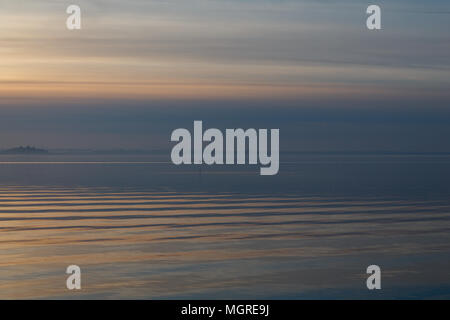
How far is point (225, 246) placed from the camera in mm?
24969

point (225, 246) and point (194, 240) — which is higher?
point (194, 240)

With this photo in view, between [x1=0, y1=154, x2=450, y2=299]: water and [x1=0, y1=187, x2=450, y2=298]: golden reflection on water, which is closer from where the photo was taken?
[x1=0, y1=154, x2=450, y2=299]: water

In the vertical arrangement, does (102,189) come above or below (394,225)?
above

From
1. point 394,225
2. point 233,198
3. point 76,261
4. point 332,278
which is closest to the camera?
point 332,278

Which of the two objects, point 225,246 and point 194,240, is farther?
point 194,240

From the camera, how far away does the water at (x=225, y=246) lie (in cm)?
1866

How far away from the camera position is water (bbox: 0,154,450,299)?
18656 millimetres

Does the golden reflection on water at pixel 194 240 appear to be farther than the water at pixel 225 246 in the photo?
Yes

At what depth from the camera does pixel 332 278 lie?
19844 millimetres
